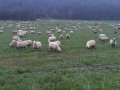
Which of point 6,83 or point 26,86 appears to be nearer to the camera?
point 26,86

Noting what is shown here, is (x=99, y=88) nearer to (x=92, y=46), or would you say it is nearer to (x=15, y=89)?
(x=15, y=89)

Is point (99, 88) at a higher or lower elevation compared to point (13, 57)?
higher

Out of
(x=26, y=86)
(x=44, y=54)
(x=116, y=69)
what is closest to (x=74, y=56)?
(x=44, y=54)

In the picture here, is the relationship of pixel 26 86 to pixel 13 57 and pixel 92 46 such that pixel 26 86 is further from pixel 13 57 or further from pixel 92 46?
pixel 92 46

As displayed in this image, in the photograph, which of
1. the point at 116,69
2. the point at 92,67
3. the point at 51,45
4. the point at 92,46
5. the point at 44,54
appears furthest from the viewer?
the point at 92,46

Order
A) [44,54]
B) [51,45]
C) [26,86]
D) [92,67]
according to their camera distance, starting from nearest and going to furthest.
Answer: [26,86]
[92,67]
[44,54]
[51,45]

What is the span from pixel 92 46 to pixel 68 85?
17208 mm

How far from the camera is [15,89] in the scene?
10766 mm

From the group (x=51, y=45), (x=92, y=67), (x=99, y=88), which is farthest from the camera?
(x=51, y=45)

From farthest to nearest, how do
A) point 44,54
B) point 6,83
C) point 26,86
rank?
point 44,54 → point 6,83 → point 26,86

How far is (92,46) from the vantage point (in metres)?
27.8

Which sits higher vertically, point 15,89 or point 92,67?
point 15,89

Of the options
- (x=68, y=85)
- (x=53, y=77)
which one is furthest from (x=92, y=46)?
(x=68, y=85)

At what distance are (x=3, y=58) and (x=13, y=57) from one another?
0.75 metres
